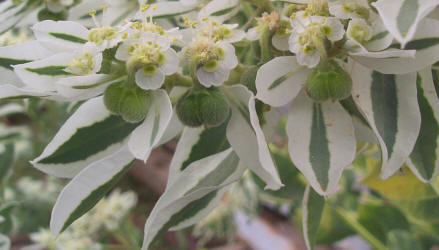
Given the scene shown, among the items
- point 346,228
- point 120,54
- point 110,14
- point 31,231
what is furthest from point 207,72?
point 31,231

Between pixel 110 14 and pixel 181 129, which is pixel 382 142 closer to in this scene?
pixel 181 129

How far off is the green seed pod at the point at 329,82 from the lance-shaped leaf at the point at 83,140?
7.7 inches

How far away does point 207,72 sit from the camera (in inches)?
15.8

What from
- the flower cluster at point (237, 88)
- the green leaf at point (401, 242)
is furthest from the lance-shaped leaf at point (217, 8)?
Answer: the green leaf at point (401, 242)

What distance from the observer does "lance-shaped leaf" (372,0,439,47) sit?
0.31 metres

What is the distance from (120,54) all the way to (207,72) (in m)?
0.07

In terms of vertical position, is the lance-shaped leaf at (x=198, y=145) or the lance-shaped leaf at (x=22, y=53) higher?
the lance-shaped leaf at (x=22, y=53)

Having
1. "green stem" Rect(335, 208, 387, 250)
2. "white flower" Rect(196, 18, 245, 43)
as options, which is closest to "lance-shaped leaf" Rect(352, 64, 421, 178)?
"white flower" Rect(196, 18, 245, 43)

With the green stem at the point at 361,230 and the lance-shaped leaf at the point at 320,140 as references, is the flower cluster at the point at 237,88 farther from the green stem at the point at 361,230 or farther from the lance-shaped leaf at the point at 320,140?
the green stem at the point at 361,230

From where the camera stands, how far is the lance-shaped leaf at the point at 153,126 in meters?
0.38

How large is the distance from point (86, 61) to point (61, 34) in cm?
4

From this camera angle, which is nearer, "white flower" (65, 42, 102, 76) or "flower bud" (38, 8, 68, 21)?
"white flower" (65, 42, 102, 76)

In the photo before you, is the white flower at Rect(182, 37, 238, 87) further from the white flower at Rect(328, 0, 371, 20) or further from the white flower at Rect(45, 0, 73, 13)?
the white flower at Rect(45, 0, 73, 13)

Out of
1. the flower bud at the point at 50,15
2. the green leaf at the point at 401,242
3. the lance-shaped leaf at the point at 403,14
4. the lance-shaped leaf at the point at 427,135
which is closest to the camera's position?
the lance-shaped leaf at the point at 403,14
